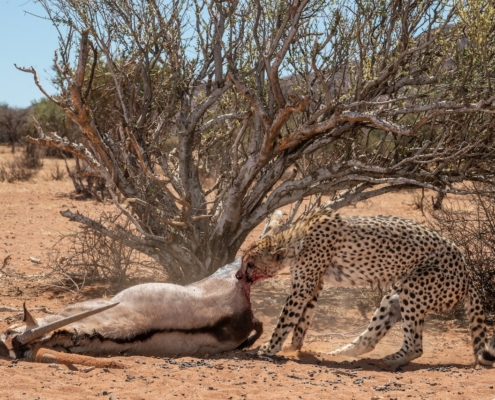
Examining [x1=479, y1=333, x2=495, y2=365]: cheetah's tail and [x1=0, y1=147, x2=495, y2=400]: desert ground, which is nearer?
[x1=0, y1=147, x2=495, y2=400]: desert ground

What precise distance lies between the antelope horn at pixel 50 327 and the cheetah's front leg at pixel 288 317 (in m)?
1.49

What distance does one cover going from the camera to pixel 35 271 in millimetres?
9305

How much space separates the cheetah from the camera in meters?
5.94

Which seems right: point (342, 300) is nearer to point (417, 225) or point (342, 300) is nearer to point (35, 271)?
point (417, 225)

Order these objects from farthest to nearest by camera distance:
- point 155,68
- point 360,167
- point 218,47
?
point 155,68 → point 218,47 → point 360,167

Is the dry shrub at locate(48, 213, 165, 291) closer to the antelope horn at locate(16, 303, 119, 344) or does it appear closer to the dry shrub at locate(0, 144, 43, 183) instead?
the antelope horn at locate(16, 303, 119, 344)

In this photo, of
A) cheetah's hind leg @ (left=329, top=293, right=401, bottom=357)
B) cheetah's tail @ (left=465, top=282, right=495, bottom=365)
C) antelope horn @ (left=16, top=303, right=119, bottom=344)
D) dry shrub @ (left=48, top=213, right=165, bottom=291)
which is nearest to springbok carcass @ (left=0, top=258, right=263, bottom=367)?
antelope horn @ (left=16, top=303, right=119, bottom=344)

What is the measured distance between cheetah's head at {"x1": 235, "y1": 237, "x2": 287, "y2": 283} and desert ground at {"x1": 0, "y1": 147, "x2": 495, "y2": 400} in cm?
60

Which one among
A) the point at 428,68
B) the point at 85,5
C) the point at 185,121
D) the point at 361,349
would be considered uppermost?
the point at 85,5

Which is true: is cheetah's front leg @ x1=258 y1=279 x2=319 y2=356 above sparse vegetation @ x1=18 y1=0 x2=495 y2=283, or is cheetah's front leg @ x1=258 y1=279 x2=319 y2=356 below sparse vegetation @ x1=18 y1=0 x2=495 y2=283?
below

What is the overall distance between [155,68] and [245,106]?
1.15m

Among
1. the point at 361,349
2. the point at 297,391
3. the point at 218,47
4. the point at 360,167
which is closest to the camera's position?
the point at 297,391

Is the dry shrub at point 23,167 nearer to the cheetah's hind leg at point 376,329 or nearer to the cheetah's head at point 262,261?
the cheetah's head at point 262,261

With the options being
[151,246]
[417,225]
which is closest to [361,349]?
[417,225]
